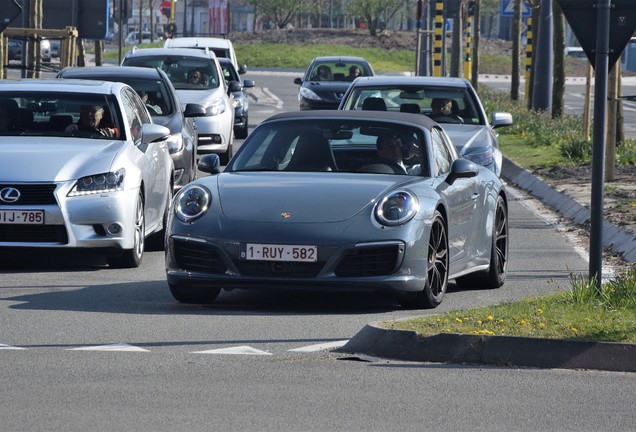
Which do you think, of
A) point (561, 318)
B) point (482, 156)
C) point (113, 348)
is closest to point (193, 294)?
point (113, 348)

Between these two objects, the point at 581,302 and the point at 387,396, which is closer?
the point at 387,396

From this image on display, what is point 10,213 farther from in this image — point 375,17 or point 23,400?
point 375,17

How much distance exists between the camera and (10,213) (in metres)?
12.0

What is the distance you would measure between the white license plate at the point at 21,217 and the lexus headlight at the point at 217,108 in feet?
37.2

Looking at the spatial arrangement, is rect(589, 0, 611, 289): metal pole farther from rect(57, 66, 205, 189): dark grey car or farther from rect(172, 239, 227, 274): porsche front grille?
rect(57, 66, 205, 189): dark grey car

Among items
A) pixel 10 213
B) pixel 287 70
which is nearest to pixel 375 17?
pixel 287 70

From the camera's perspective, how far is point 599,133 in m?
9.94

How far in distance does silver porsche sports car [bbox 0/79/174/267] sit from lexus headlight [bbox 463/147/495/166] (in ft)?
13.5

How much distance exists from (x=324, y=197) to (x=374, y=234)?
0.45 meters

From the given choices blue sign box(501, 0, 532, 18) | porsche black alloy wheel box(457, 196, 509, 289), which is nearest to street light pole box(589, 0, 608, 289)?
porsche black alloy wheel box(457, 196, 509, 289)

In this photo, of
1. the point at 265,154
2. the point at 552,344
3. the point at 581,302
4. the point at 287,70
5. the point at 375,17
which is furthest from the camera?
the point at 375,17

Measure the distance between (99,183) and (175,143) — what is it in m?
4.93

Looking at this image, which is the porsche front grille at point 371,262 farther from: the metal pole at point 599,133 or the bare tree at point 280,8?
the bare tree at point 280,8

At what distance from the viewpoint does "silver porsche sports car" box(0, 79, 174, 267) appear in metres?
12.1
